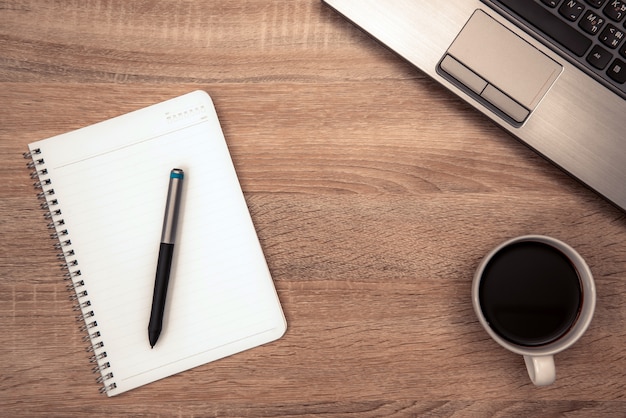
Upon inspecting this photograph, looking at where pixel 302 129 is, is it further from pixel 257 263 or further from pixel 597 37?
pixel 597 37

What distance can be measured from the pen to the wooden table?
0.06 m

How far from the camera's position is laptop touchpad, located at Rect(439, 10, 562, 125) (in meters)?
0.50

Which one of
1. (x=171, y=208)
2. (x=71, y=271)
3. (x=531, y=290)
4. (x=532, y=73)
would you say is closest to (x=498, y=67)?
(x=532, y=73)

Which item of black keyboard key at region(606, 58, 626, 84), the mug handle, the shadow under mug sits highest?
black keyboard key at region(606, 58, 626, 84)

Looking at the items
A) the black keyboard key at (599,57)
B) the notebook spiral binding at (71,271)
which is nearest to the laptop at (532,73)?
the black keyboard key at (599,57)

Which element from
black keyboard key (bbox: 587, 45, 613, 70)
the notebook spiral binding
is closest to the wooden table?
the notebook spiral binding

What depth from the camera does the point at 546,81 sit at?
50cm

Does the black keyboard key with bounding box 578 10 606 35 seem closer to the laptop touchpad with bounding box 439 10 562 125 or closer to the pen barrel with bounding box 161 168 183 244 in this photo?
the laptop touchpad with bounding box 439 10 562 125

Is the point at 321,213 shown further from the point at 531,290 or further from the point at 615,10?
the point at 615,10

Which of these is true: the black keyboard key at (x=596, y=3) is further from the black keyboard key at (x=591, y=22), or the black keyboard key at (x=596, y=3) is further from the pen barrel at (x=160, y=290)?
the pen barrel at (x=160, y=290)

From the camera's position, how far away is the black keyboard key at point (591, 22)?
1.57 ft

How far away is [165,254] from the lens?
1.74 ft

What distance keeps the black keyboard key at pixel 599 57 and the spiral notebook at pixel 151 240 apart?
0.37 meters

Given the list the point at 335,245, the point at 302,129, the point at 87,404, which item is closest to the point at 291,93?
the point at 302,129
